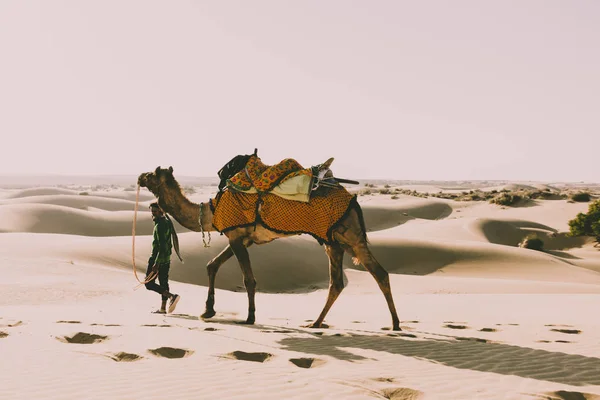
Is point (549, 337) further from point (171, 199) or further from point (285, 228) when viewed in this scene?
point (171, 199)

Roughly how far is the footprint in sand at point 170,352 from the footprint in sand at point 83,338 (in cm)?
96

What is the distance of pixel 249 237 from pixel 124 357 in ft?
10.1

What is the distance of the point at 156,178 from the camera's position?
8.73 meters

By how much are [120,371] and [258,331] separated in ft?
9.12

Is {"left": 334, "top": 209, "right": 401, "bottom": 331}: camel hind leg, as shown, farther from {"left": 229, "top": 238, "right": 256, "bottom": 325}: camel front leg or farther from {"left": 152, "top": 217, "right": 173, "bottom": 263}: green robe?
{"left": 152, "top": 217, "right": 173, "bottom": 263}: green robe

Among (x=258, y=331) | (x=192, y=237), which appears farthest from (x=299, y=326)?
(x=192, y=237)

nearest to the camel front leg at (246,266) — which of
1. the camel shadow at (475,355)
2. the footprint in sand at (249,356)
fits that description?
the camel shadow at (475,355)

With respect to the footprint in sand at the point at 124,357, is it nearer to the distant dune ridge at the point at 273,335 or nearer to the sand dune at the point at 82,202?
the distant dune ridge at the point at 273,335

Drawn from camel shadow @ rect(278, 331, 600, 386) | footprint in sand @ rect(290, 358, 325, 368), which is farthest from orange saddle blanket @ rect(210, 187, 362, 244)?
footprint in sand @ rect(290, 358, 325, 368)

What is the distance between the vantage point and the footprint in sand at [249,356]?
6.15 m

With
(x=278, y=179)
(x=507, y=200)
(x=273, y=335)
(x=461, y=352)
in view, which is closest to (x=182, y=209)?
(x=278, y=179)

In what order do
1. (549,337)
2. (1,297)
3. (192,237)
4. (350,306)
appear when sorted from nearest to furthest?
(549,337)
(1,297)
(350,306)
(192,237)

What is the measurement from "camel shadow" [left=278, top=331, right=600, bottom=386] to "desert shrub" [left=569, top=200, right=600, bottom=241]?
2842 centimetres

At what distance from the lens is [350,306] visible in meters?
13.0
